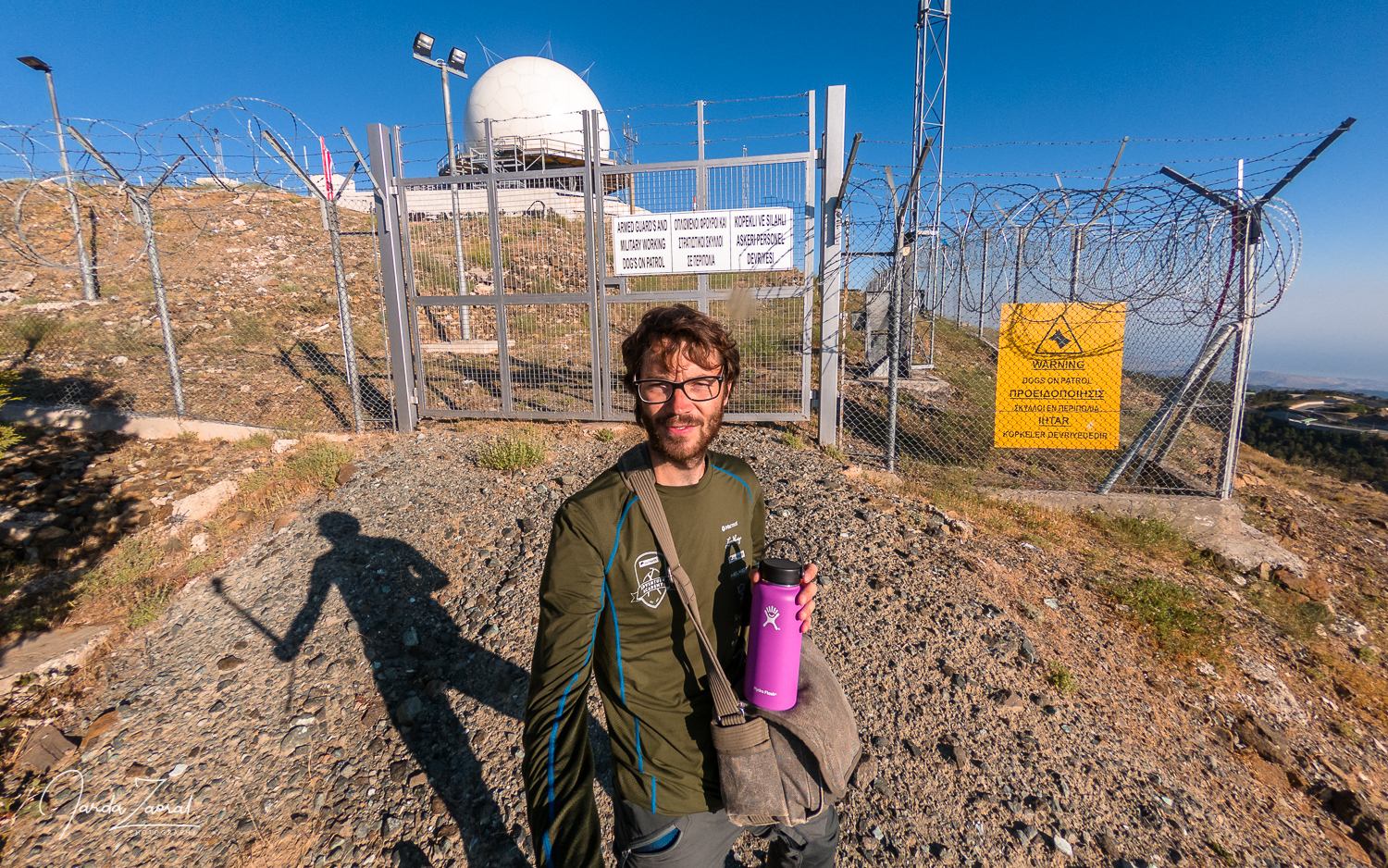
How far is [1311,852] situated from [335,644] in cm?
573

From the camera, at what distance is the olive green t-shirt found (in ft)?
5.01

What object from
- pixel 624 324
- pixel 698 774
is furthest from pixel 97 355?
pixel 698 774

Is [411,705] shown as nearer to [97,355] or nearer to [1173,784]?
[1173,784]

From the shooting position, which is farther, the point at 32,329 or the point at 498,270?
the point at 32,329

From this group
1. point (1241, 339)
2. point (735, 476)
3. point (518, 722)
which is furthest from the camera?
point (1241, 339)

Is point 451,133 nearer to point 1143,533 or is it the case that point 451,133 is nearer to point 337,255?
point 337,255

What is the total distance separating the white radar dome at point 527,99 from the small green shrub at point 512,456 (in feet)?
63.3

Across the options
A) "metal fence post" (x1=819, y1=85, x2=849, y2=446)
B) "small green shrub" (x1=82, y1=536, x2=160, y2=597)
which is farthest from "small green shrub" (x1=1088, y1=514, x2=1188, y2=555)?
"small green shrub" (x1=82, y1=536, x2=160, y2=597)

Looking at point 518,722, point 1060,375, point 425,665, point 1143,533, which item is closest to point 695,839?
point 518,722

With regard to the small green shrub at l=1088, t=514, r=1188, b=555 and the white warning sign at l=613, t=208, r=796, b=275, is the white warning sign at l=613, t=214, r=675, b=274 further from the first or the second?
the small green shrub at l=1088, t=514, r=1188, b=555

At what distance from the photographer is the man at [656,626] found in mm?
1607

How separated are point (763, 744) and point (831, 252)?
20.2 ft

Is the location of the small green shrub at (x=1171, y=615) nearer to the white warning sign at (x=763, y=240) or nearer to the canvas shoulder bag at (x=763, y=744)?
the canvas shoulder bag at (x=763, y=744)

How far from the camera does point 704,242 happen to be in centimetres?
706
